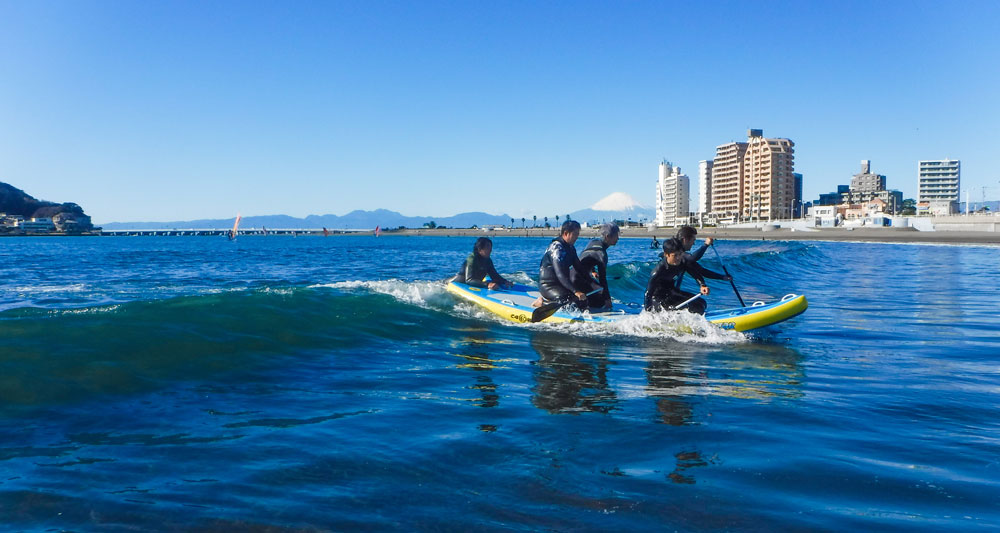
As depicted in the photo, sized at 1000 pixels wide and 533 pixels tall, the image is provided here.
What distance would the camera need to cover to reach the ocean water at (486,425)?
3904 millimetres

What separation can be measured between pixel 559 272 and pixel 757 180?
158 meters

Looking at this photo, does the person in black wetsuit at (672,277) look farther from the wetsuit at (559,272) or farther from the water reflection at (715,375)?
the water reflection at (715,375)

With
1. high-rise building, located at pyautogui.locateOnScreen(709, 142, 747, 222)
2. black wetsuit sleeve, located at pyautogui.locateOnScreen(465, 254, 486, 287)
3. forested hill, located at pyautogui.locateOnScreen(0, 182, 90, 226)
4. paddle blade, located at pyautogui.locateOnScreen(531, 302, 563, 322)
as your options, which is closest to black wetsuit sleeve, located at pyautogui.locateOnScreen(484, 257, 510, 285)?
black wetsuit sleeve, located at pyautogui.locateOnScreen(465, 254, 486, 287)

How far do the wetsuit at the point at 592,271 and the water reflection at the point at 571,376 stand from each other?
1.24 meters

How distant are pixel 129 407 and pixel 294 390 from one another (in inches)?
64.2

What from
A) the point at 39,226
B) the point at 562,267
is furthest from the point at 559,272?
the point at 39,226

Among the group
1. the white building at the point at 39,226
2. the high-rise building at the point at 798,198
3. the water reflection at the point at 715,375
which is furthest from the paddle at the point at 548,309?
the white building at the point at 39,226

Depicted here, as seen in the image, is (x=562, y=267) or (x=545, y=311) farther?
(x=545, y=311)

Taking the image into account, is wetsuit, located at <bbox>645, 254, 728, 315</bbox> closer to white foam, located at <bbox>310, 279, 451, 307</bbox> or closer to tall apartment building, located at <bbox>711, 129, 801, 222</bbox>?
white foam, located at <bbox>310, 279, 451, 307</bbox>

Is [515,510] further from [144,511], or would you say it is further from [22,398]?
[22,398]

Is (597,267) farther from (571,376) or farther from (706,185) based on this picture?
(706,185)

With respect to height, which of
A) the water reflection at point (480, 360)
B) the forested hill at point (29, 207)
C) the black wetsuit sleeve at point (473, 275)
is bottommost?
the water reflection at point (480, 360)

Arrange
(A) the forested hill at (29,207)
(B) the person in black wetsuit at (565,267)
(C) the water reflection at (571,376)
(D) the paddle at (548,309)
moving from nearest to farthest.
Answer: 1. (C) the water reflection at (571,376)
2. (B) the person in black wetsuit at (565,267)
3. (D) the paddle at (548,309)
4. (A) the forested hill at (29,207)

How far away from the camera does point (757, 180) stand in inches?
6093
